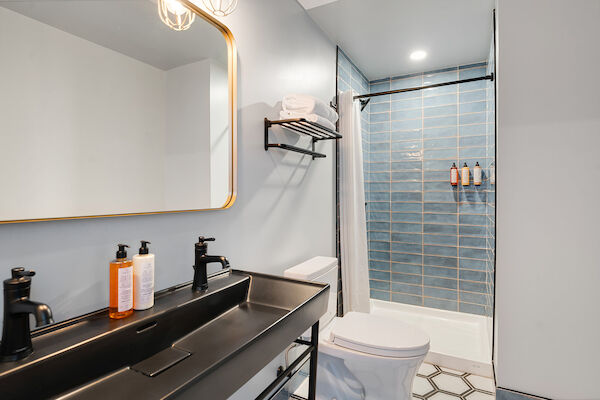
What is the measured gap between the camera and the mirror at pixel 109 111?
77cm

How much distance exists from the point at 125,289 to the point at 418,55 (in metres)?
2.93

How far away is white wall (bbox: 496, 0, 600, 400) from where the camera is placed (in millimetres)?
1567

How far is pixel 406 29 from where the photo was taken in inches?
94.3

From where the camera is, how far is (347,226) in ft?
8.33

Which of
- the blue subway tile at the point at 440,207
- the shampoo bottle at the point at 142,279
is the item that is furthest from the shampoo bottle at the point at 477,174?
the shampoo bottle at the point at 142,279

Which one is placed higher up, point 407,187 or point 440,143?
point 440,143

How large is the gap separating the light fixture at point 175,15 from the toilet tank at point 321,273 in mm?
1220

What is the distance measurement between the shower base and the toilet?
2.78ft

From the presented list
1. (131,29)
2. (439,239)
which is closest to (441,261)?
(439,239)

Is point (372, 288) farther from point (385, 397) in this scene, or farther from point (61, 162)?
point (61, 162)

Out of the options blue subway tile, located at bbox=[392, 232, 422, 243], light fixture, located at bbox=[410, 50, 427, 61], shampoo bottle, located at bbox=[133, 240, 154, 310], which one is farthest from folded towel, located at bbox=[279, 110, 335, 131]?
blue subway tile, located at bbox=[392, 232, 422, 243]

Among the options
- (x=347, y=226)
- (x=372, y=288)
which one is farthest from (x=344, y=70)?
(x=372, y=288)

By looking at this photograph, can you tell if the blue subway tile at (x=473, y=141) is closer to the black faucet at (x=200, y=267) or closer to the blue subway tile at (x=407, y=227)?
the blue subway tile at (x=407, y=227)

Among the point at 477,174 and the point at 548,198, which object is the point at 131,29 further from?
the point at 477,174
